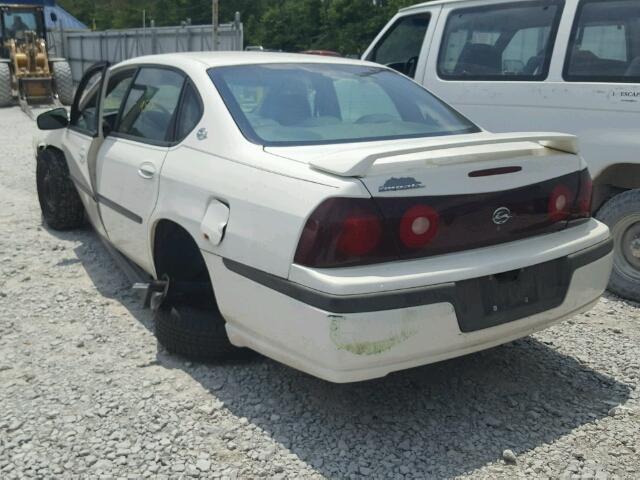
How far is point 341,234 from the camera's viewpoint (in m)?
2.54

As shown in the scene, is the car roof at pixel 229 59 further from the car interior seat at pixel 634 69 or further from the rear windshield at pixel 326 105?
the car interior seat at pixel 634 69

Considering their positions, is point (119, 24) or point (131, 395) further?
point (119, 24)

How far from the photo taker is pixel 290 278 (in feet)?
8.55

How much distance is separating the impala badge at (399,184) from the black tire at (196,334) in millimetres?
1240

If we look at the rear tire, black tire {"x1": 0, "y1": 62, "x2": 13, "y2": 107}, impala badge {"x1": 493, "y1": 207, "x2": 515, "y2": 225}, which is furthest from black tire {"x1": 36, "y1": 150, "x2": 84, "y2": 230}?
black tire {"x1": 0, "y1": 62, "x2": 13, "y2": 107}

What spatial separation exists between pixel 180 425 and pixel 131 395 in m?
0.37

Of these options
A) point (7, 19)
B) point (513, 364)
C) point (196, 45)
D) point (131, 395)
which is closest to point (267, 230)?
point (131, 395)

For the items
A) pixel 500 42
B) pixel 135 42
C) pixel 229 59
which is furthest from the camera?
pixel 135 42

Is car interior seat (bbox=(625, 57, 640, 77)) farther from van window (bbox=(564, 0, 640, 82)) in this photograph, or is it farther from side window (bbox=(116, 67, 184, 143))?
side window (bbox=(116, 67, 184, 143))

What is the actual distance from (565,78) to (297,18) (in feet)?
122

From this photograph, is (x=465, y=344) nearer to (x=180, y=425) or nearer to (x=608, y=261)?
(x=608, y=261)

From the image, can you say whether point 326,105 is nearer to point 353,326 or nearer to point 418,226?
point 418,226

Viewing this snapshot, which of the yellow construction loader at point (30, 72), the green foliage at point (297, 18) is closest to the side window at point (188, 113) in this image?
the yellow construction loader at point (30, 72)

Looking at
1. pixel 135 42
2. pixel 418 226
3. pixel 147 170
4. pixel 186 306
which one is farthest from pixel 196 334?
pixel 135 42
